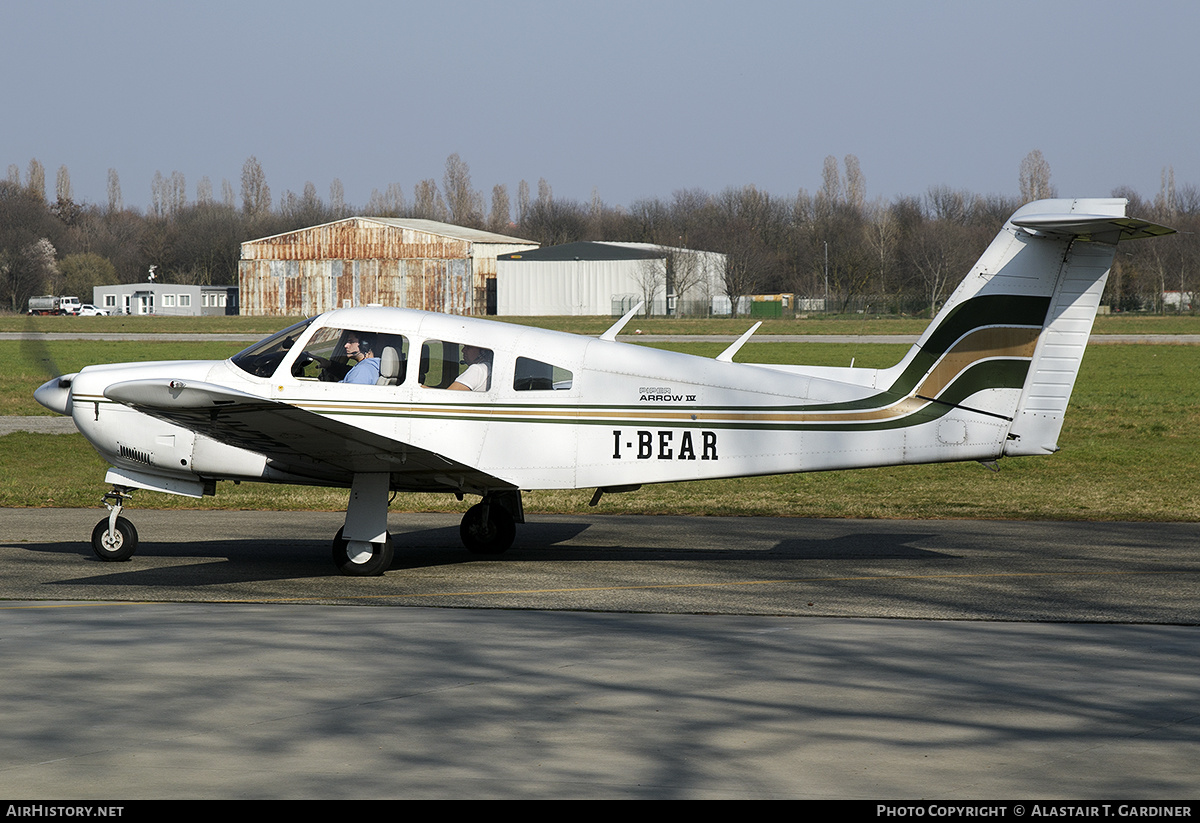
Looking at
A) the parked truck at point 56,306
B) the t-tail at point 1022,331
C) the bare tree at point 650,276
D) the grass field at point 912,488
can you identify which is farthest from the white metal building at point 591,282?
the t-tail at point 1022,331

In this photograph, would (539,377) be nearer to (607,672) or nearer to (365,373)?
(365,373)

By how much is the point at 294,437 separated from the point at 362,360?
3.96 ft

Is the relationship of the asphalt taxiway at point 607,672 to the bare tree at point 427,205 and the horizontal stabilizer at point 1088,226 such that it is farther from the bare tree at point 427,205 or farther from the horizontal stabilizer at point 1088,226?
the bare tree at point 427,205

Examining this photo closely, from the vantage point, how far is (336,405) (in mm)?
11164

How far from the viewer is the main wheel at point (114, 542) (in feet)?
38.1

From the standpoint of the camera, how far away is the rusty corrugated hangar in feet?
279

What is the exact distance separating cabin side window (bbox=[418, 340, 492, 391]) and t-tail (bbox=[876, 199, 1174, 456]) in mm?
3956

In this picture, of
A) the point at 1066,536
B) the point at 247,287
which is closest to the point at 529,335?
the point at 1066,536

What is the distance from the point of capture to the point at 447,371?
11211 mm

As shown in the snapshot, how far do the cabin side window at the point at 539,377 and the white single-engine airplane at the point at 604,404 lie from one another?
0.01 m

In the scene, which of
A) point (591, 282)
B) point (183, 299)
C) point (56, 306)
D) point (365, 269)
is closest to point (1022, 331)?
point (365, 269)

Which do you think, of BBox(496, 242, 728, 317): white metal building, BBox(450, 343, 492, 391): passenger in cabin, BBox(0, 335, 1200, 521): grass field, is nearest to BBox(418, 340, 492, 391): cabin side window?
BBox(450, 343, 492, 391): passenger in cabin

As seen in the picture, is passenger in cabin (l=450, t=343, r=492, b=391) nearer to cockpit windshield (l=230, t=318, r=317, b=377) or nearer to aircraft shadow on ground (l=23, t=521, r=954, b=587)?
cockpit windshield (l=230, t=318, r=317, b=377)
